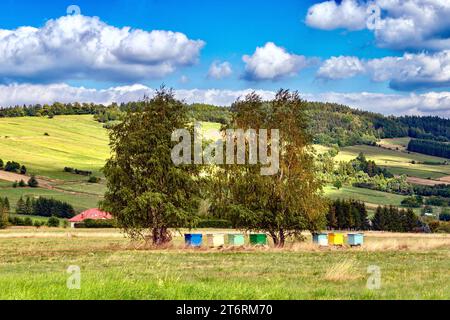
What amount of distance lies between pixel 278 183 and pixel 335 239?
6953 mm

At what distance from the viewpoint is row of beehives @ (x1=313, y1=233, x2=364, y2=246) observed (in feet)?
157

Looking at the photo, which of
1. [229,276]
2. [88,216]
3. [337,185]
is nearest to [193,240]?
[229,276]

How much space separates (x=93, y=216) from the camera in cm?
Result: 12231

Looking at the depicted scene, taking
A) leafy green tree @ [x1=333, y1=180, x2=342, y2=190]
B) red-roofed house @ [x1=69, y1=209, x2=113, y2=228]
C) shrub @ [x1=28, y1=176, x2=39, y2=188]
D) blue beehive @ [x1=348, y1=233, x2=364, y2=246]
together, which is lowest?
red-roofed house @ [x1=69, y1=209, x2=113, y2=228]

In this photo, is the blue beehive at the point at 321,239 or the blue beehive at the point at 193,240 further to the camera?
the blue beehive at the point at 321,239

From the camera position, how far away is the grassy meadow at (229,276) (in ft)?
51.4

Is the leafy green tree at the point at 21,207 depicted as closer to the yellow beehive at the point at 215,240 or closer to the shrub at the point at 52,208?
the shrub at the point at 52,208

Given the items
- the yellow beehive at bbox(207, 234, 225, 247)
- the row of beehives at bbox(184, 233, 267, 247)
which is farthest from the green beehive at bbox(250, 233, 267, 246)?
the yellow beehive at bbox(207, 234, 225, 247)

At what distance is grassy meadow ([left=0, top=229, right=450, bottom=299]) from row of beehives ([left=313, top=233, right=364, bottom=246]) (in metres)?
3.06

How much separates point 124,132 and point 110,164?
2.63 m

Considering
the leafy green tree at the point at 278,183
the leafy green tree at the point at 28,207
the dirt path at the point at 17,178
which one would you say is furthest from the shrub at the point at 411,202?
the leafy green tree at the point at 278,183

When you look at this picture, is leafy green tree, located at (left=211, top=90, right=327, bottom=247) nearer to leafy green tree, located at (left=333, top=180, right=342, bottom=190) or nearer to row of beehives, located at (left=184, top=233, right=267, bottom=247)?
row of beehives, located at (left=184, top=233, right=267, bottom=247)

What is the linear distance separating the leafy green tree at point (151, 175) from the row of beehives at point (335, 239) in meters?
9.87

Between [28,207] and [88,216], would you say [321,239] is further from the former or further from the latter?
[28,207]
